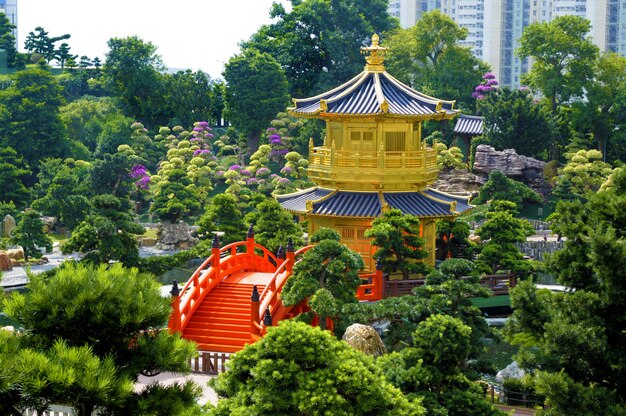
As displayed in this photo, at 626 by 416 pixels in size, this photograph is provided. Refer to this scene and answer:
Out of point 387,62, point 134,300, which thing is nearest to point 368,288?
point 134,300

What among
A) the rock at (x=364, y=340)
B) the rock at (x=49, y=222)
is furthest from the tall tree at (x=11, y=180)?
the rock at (x=364, y=340)

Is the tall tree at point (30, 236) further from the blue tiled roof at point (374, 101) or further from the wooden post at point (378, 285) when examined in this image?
the wooden post at point (378, 285)

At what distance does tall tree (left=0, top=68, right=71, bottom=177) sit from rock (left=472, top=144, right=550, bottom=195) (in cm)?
2114

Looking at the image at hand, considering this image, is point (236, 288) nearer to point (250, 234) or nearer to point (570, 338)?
point (250, 234)

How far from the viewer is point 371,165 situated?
33312mm

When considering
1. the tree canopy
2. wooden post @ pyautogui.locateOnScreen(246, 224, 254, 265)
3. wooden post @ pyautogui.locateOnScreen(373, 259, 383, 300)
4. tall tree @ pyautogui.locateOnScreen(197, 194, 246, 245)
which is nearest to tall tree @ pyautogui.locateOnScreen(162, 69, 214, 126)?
tall tree @ pyautogui.locateOnScreen(197, 194, 246, 245)

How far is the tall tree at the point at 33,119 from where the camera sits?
195 ft

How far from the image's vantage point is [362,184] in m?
33.4

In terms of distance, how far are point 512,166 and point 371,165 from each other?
22716mm

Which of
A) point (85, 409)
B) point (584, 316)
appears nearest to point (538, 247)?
point (584, 316)

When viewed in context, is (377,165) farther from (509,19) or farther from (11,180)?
(509,19)

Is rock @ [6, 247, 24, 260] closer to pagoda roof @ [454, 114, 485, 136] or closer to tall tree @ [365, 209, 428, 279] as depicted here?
tall tree @ [365, 209, 428, 279]

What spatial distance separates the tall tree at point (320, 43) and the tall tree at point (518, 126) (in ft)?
41.7

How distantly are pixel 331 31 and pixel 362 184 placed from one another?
119 feet
